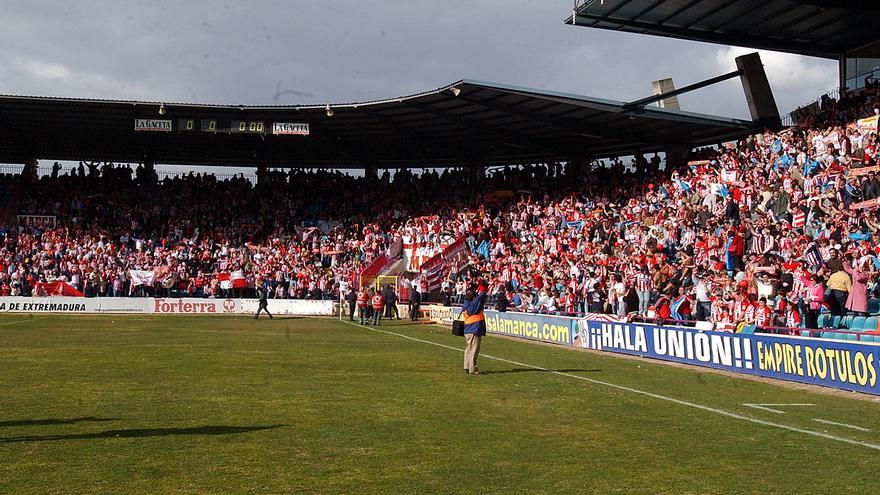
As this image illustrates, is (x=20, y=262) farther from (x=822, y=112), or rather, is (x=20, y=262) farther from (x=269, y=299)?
(x=822, y=112)

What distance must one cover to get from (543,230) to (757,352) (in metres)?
24.0

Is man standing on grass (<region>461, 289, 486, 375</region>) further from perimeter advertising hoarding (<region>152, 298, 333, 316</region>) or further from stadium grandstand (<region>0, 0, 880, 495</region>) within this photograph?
perimeter advertising hoarding (<region>152, 298, 333, 316</region>)

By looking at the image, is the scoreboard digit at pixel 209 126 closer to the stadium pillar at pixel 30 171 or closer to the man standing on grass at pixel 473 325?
the stadium pillar at pixel 30 171

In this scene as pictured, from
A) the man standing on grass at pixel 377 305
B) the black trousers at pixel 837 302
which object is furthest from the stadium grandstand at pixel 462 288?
the man standing on grass at pixel 377 305

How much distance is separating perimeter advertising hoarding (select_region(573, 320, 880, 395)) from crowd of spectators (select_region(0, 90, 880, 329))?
978 mm

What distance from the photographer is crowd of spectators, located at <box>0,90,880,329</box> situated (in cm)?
2475

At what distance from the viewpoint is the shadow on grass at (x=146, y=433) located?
9933 millimetres

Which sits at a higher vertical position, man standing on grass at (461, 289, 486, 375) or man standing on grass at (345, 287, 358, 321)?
man standing on grass at (345, 287, 358, 321)

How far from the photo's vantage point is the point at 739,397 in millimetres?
15242

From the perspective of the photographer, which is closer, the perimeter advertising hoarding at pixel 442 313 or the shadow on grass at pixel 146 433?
the shadow on grass at pixel 146 433

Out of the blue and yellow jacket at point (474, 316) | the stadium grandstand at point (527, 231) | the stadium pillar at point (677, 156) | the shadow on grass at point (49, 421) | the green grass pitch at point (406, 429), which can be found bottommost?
the green grass pitch at point (406, 429)

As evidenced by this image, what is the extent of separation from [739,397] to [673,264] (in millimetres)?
14815

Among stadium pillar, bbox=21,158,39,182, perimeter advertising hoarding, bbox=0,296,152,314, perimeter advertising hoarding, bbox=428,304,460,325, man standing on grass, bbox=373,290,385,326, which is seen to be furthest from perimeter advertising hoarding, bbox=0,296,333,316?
stadium pillar, bbox=21,158,39,182

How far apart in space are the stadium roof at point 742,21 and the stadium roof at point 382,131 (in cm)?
465
